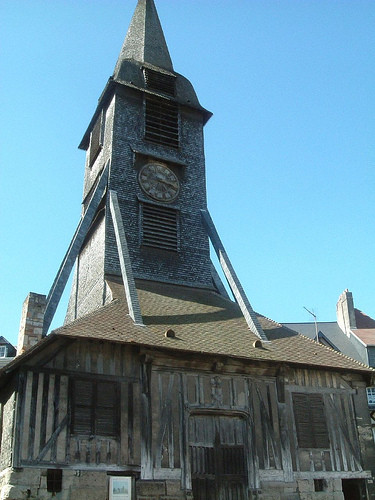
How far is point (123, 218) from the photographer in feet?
57.8

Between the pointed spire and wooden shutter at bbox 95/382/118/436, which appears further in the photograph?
the pointed spire

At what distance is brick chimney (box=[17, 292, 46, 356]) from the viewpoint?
1427 cm

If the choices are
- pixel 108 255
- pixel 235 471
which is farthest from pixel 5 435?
pixel 108 255

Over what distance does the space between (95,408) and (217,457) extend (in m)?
2.99

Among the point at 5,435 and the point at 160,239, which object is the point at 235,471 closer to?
the point at 5,435

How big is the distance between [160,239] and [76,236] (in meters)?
2.69

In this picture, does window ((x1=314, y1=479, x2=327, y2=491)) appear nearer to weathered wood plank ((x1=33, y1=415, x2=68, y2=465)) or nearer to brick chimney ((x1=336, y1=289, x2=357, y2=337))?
weathered wood plank ((x1=33, y1=415, x2=68, y2=465))

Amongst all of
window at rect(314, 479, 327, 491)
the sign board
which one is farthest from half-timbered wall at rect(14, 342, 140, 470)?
window at rect(314, 479, 327, 491)

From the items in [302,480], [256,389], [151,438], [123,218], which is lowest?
[302,480]

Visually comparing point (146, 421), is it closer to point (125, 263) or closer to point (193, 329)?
point (193, 329)

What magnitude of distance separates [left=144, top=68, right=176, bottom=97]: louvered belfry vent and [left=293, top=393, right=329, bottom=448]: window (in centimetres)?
1204

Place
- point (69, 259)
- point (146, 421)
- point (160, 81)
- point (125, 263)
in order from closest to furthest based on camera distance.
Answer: point (146, 421)
point (125, 263)
point (69, 259)
point (160, 81)

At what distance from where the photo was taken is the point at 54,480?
11102 mm

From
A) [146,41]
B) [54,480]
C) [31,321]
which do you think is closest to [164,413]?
[54,480]
